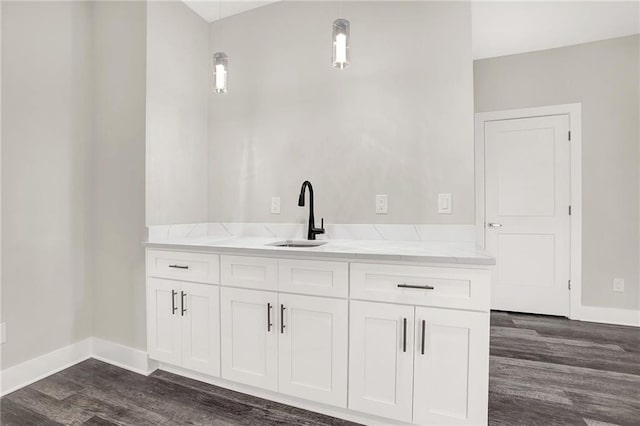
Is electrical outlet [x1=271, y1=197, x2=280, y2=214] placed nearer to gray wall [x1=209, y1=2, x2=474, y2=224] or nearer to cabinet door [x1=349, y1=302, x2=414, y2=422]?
gray wall [x1=209, y1=2, x2=474, y2=224]

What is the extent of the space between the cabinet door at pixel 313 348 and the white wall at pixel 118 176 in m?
1.11

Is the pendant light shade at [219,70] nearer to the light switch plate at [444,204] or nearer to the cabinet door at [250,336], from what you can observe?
the cabinet door at [250,336]

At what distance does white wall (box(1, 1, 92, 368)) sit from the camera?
194 centimetres

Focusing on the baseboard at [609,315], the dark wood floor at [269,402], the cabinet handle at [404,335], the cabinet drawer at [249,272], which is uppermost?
the cabinet drawer at [249,272]

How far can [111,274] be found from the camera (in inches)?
92.3

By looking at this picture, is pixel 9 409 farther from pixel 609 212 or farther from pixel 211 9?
pixel 609 212

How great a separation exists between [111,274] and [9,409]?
0.87 meters

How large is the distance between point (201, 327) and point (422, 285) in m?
1.33

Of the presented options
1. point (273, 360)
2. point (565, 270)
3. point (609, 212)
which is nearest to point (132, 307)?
point (273, 360)

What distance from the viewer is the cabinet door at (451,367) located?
4.58ft

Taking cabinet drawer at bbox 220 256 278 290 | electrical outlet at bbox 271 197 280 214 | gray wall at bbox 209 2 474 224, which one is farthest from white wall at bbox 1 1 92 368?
electrical outlet at bbox 271 197 280 214

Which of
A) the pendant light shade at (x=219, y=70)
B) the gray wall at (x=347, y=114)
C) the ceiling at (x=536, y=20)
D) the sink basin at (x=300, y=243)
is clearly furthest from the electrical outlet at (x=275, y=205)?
the ceiling at (x=536, y=20)

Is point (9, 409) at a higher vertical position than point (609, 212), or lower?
lower

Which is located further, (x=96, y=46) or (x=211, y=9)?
(x=211, y=9)
